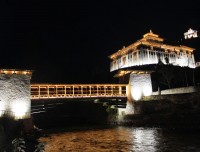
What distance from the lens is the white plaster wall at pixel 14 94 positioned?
27.7 meters

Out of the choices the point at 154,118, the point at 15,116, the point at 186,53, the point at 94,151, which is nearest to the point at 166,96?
the point at 154,118

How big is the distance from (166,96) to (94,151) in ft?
54.4

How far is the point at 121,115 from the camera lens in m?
38.1

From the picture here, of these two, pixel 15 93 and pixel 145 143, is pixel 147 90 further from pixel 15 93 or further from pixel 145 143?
pixel 15 93

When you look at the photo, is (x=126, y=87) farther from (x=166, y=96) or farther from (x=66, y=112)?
(x=66, y=112)

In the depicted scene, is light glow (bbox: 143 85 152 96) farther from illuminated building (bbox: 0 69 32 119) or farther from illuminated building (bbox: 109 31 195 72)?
illuminated building (bbox: 109 31 195 72)

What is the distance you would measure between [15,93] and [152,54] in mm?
37430

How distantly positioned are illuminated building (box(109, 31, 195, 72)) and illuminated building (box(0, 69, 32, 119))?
3263 centimetres

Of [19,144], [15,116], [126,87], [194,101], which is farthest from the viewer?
[126,87]

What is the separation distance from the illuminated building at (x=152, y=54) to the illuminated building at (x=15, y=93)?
3263 cm

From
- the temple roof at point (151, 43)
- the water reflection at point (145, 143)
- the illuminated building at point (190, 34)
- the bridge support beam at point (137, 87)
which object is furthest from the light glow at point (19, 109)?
the illuminated building at point (190, 34)

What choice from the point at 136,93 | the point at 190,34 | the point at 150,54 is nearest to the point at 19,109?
the point at 136,93

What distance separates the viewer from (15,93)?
28.5 meters

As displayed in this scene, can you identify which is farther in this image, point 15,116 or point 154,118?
point 154,118
